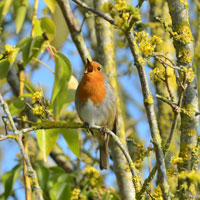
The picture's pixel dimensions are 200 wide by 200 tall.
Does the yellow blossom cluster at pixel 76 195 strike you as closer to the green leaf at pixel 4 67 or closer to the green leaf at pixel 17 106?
the green leaf at pixel 17 106

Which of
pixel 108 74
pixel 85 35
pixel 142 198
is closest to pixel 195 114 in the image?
pixel 142 198

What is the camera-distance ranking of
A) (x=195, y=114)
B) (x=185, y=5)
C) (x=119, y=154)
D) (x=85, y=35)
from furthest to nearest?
(x=85, y=35) < (x=119, y=154) < (x=185, y=5) < (x=195, y=114)

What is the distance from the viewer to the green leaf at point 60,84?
317 cm

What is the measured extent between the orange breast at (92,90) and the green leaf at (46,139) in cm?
129

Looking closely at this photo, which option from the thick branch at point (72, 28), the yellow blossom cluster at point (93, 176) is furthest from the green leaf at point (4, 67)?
the yellow blossom cluster at point (93, 176)

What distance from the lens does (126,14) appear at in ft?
6.90

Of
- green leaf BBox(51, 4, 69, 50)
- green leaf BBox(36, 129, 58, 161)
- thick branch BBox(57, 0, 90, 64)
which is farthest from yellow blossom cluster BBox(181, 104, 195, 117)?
green leaf BBox(51, 4, 69, 50)

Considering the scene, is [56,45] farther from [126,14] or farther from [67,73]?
[126,14]

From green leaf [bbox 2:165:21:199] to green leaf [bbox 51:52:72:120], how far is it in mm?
899

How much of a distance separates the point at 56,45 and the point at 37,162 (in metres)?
1.77

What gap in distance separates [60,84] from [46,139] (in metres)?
0.45

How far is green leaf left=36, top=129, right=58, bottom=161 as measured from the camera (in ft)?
10.4

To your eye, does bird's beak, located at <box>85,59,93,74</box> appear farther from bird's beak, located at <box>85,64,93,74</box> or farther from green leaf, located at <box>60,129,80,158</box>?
green leaf, located at <box>60,129,80,158</box>

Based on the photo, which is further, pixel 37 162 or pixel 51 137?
pixel 37 162
